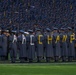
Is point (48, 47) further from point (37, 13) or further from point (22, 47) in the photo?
point (37, 13)

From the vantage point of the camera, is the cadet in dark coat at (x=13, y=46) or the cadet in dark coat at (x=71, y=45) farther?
the cadet in dark coat at (x=71, y=45)

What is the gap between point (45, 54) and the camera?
17781 millimetres

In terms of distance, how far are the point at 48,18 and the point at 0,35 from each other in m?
13.6

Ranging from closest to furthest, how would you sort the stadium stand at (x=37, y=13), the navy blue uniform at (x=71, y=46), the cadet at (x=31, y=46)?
the cadet at (x=31, y=46)
the navy blue uniform at (x=71, y=46)
the stadium stand at (x=37, y=13)

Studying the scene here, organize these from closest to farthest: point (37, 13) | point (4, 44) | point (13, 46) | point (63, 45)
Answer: point (13, 46)
point (4, 44)
point (63, 45)
point (37, 13)

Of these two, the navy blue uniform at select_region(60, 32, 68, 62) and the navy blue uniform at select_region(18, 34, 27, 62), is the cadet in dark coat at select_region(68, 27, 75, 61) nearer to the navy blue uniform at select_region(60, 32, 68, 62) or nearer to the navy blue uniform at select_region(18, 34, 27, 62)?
the navy blue uniform at select_region(60, 32, 68, 62)

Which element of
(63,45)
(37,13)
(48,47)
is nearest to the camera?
(48,47)

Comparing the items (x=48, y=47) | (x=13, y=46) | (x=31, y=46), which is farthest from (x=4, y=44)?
(x=48, y=47)

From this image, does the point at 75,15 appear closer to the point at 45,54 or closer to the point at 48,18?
the point at 48,18

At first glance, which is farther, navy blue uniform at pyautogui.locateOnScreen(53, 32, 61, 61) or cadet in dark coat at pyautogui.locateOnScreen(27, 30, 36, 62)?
navy blue uniform at pyautogui.locateOnScreen(53, 32, 61, 61)

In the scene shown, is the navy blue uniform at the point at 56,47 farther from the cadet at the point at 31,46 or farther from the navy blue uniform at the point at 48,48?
the cadet at the point at 31,46

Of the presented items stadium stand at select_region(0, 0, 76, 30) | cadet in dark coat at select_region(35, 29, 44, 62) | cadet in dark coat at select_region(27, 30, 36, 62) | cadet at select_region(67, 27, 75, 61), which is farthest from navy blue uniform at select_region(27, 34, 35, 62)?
stadium stand at select_region(0, 0, 76, 30)

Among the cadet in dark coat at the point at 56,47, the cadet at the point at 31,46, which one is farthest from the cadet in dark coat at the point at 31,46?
the cadet in dark coat at the point at 56,47

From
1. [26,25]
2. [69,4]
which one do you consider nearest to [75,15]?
[69,4]
